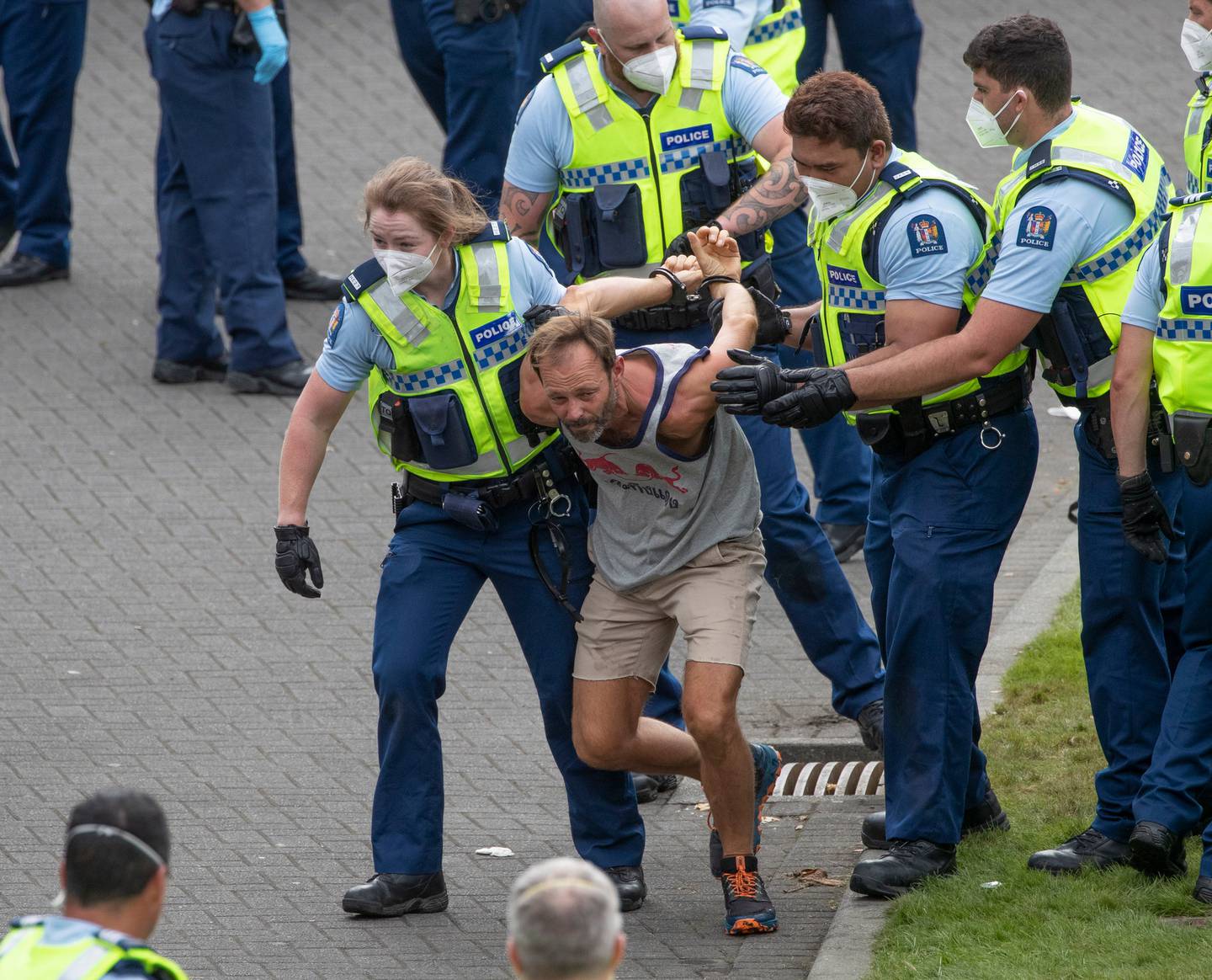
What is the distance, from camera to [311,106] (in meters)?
13.7

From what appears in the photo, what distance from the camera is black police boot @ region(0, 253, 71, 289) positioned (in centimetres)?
1101

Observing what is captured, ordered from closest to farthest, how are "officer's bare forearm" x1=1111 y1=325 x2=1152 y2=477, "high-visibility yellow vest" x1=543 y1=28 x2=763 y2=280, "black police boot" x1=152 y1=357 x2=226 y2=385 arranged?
"officer's bare forearm" x1=1111 y1=325 x2=1152 y2=477 < "high-visibility yellow vest" x1=543 y1=28 x2=763 y2=280 < "black police boot" x1=152 y1=357 x2=226 y2=385

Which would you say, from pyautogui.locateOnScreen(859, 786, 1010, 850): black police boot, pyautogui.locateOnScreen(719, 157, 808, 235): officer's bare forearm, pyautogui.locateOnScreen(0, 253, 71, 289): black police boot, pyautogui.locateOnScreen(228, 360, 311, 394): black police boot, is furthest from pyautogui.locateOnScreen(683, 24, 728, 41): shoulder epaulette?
pyautogui.locateOnScreen(0, 253, 71, 289): black police boot

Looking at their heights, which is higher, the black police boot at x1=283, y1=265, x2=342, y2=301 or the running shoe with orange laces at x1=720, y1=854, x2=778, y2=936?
the black police boot at x1=283, y1=265, x2=342, y2=301

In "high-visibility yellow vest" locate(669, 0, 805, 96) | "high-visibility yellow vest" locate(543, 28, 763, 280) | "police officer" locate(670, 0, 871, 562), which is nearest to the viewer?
"high-visibility yellow vest" locate(543, 28, 763, 280)

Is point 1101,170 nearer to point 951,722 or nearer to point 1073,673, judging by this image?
point 951,722

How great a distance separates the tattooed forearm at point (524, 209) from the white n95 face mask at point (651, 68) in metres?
0.51

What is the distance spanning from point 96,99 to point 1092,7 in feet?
25.5

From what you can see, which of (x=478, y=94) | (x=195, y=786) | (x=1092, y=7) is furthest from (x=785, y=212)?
(x=1092, y=7)

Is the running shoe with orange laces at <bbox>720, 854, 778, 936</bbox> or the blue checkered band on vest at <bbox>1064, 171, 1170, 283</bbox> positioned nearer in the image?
the blue checkered band on vest at <bbox>1064, 171, 1170, 283</bbox>

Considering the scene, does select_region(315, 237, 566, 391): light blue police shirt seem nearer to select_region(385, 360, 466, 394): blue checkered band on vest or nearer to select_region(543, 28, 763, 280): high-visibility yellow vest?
select_region(385, 360, 466, 394): blue checkered band on vest

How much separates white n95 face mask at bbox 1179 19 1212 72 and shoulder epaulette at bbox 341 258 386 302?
2514 millimetres

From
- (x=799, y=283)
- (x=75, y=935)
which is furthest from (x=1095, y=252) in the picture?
(x=75, y=935)

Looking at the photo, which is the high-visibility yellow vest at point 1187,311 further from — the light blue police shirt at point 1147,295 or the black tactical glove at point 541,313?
the black tactical glove at point 541,313
